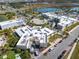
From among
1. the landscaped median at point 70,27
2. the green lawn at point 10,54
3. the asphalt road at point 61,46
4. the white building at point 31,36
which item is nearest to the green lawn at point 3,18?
the white building at point 31,36

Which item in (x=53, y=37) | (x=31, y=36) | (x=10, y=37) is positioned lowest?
(x=53, y=37)

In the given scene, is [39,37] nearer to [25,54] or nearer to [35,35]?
[35,35]

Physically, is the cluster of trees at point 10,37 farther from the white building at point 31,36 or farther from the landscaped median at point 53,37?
the landscaped median at point 53,37

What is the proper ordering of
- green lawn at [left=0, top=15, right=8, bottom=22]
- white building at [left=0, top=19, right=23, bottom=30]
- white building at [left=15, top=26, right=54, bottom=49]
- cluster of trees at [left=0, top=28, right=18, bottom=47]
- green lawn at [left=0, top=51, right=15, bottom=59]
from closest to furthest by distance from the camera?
green lawn at [left=0, top=51, right=15, bottom=59], white building at [left=15, top=26, right=54, bottom=49], cluster of trees at [left=0, top=28, right=18, bottom=47], white building at [left=0, top=19, right=23, bottom=30], green lawn at [left=0, top=15, right=8, bottom=22]

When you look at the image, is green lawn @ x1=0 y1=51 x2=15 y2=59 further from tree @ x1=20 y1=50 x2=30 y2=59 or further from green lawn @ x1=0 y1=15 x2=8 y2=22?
green lawn @ x1=0 y1=15 x2=8 y2=22

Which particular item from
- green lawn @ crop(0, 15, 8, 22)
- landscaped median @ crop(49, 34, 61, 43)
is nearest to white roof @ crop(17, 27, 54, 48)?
landscaped median @ crop(49, 34, 61, 43)

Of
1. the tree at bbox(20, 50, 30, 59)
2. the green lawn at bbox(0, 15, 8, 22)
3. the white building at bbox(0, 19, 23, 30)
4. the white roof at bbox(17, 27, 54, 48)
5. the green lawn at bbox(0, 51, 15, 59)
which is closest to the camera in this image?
the green lawn at bbox(0, 51, 15, 59)

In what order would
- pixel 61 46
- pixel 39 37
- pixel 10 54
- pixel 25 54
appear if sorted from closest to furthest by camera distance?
pixel 25 54 → pixel 10 54 → pixel 61 46 → pixel 39 37

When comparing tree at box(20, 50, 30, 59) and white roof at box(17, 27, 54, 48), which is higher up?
white roof at box(17, 27, 54, 48)

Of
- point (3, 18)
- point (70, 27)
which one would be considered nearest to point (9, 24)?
point (3, 18)

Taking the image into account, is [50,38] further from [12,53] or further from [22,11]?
[22,11]
